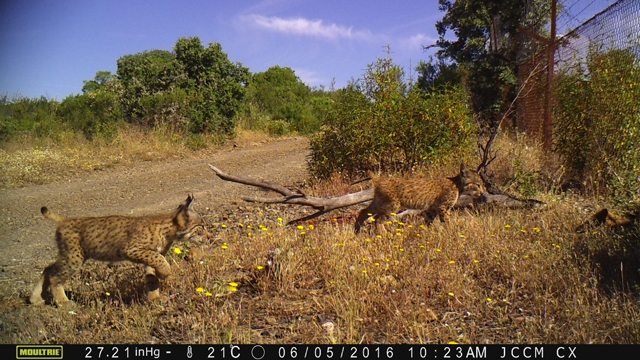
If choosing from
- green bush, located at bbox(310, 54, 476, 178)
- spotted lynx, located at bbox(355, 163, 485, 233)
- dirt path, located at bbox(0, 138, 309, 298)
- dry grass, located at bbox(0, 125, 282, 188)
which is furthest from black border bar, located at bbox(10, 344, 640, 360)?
dry grass, located at bbox(0, 125, 282, 188)

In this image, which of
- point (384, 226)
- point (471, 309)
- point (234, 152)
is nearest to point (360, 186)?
point (384, 226)

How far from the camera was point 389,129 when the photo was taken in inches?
377

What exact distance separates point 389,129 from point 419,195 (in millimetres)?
2499

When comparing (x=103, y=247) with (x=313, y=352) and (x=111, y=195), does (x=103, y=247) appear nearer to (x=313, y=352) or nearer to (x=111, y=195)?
(x=313, y=352)

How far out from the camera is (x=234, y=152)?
1698 cm

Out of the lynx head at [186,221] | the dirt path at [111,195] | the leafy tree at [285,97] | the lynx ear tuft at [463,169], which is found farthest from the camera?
the leafy tree at [285,97]

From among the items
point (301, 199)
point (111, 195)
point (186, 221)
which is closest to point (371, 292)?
point (186, 221)

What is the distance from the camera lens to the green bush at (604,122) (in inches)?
284

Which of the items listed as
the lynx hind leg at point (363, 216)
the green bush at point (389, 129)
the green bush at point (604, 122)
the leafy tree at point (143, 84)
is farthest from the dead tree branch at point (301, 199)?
the leafy tree at point (143, 84)

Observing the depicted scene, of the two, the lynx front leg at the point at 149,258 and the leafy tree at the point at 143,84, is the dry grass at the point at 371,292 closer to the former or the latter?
the lynx front leg at the point at 149,258

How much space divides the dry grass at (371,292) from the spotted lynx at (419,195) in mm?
939

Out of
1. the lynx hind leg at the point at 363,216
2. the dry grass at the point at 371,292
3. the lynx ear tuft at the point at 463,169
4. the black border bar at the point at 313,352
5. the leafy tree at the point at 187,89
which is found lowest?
the black border bar at the point at 313,352

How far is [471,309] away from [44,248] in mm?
5027

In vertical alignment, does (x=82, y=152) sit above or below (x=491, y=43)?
below
